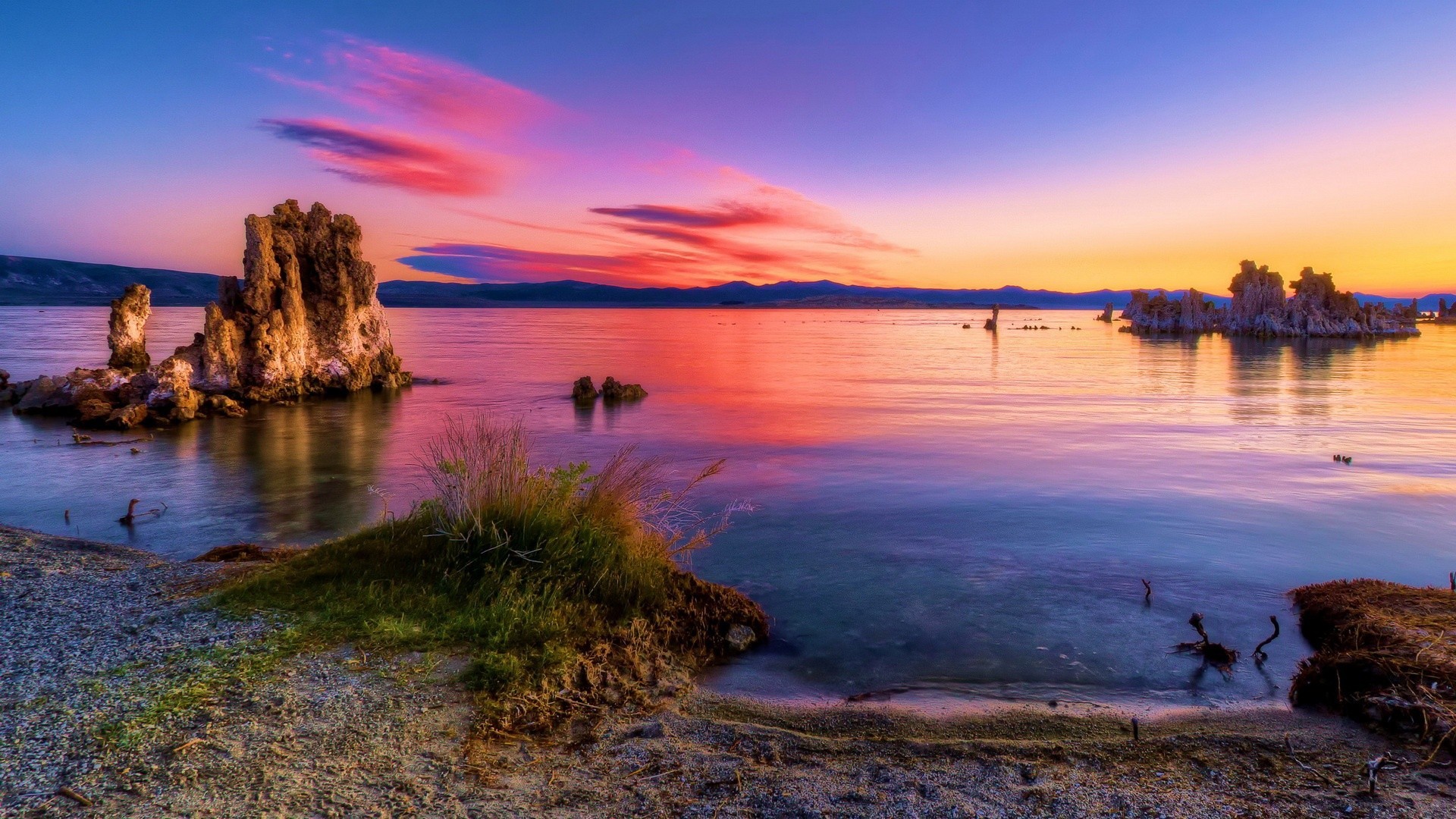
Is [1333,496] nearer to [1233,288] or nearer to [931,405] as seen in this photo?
[931,405]

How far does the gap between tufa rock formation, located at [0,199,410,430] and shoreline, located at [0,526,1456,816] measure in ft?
56.5

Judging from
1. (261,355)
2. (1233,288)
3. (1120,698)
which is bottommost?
(1120,698)

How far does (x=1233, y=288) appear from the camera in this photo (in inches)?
2906

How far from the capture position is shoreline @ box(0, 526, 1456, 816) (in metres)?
3.62

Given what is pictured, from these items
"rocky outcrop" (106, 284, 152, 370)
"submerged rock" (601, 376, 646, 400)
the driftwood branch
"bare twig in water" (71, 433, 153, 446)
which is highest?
"rocky outcrop" (106, 284, 152, 370)

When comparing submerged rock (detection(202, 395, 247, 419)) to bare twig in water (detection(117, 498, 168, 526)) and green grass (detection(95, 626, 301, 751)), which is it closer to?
bare twig in water (detection(117, 498, 168, 526))

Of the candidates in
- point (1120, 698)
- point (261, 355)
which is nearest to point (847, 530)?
point (1120, 698)

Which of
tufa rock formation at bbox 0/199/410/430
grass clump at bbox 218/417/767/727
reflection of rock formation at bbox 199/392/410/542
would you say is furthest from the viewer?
tufa rock formation at bbox 0/199/410/430

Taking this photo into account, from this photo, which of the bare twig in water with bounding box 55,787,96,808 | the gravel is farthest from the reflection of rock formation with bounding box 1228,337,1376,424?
the bare twig in water with bounding box 55,787,96,808

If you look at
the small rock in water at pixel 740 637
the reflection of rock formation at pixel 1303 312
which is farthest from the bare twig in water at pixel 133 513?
the reflection of rock formation at pixel 1303 312

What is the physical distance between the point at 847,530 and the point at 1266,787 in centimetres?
627

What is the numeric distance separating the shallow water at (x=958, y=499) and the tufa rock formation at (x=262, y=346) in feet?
4.37

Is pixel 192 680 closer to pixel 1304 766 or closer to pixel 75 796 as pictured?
pixel 75 796

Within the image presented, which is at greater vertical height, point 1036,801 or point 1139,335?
point 1139,335
